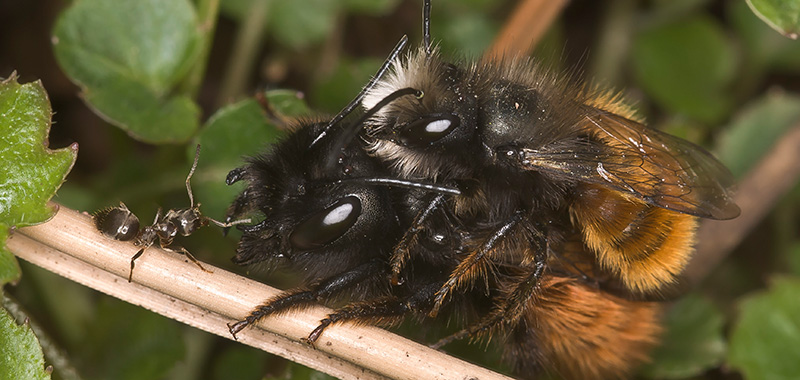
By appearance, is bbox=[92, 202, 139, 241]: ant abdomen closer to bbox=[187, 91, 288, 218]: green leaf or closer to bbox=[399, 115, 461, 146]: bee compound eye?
bbox=[187, 91, 288, 218]: green leaf

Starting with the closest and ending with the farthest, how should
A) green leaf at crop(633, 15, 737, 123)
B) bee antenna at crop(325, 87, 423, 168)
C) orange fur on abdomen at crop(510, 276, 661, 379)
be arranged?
bee antenna at crop(325, 87, 423, 168) → orange fur on abdomen at crop(510, 276, 661, 379) → green leaf at crop(633, 15, 737, 123)

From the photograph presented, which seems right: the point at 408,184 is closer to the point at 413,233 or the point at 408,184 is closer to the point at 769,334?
the point at 413,233

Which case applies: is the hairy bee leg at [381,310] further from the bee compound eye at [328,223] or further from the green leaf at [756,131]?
the green leaf at [756,131]

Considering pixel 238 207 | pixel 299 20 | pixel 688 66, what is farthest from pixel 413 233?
pixel 688 66

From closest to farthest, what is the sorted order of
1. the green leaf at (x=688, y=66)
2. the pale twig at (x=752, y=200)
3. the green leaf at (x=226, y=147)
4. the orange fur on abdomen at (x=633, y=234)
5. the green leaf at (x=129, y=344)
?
the orange fur on abdomen at (x=633, y=234) < the green leaf at (x=129, y=344) < the green leaf at (x=226, y=147) < the pale twig at (x=752, y=200) < the green leaf at (x=688, y=66)

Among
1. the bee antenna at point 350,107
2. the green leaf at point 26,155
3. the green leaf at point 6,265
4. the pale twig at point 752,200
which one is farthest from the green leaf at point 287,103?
the pale twig at point 752,200

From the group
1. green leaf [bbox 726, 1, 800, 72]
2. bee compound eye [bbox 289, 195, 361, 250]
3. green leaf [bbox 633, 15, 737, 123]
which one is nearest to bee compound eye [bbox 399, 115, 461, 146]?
bee compound eye [bbox 289, 195, 361, 250]
